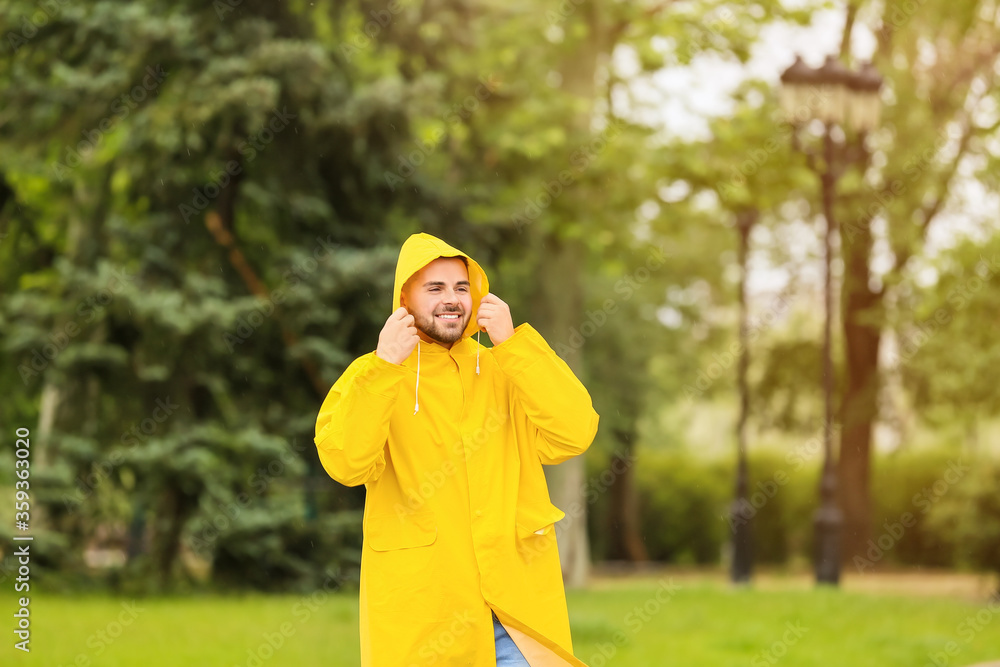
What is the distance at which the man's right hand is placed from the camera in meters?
3.42

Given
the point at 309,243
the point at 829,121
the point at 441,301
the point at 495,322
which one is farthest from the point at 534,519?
the point at 829,121

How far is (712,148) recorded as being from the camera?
14.8 m

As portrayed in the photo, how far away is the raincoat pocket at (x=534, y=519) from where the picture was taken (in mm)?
3549

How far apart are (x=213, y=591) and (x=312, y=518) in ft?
4.86

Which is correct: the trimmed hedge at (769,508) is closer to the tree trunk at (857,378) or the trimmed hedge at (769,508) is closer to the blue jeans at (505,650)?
the tree trunk at (857,378)

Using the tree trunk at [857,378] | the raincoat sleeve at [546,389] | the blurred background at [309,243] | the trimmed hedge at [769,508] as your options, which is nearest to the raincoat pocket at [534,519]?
the raincoat sleeve at [546,389]

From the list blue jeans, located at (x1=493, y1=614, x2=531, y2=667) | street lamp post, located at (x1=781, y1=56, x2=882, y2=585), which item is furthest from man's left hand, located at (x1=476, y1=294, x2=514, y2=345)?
street lamp post, located at (x1=781, y1=56, x2=882, y2=585)

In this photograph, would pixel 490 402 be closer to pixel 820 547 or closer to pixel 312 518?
pixel 312 518

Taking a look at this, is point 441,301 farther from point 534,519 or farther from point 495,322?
point 534,519

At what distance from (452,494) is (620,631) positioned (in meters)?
6.99

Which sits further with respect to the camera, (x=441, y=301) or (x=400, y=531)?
(x=441, y=301)

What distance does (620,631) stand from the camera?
10078 millimetres

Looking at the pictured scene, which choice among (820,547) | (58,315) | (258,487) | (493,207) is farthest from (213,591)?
(820,547)

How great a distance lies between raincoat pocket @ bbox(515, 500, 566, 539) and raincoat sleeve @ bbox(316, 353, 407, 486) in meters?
0.50
